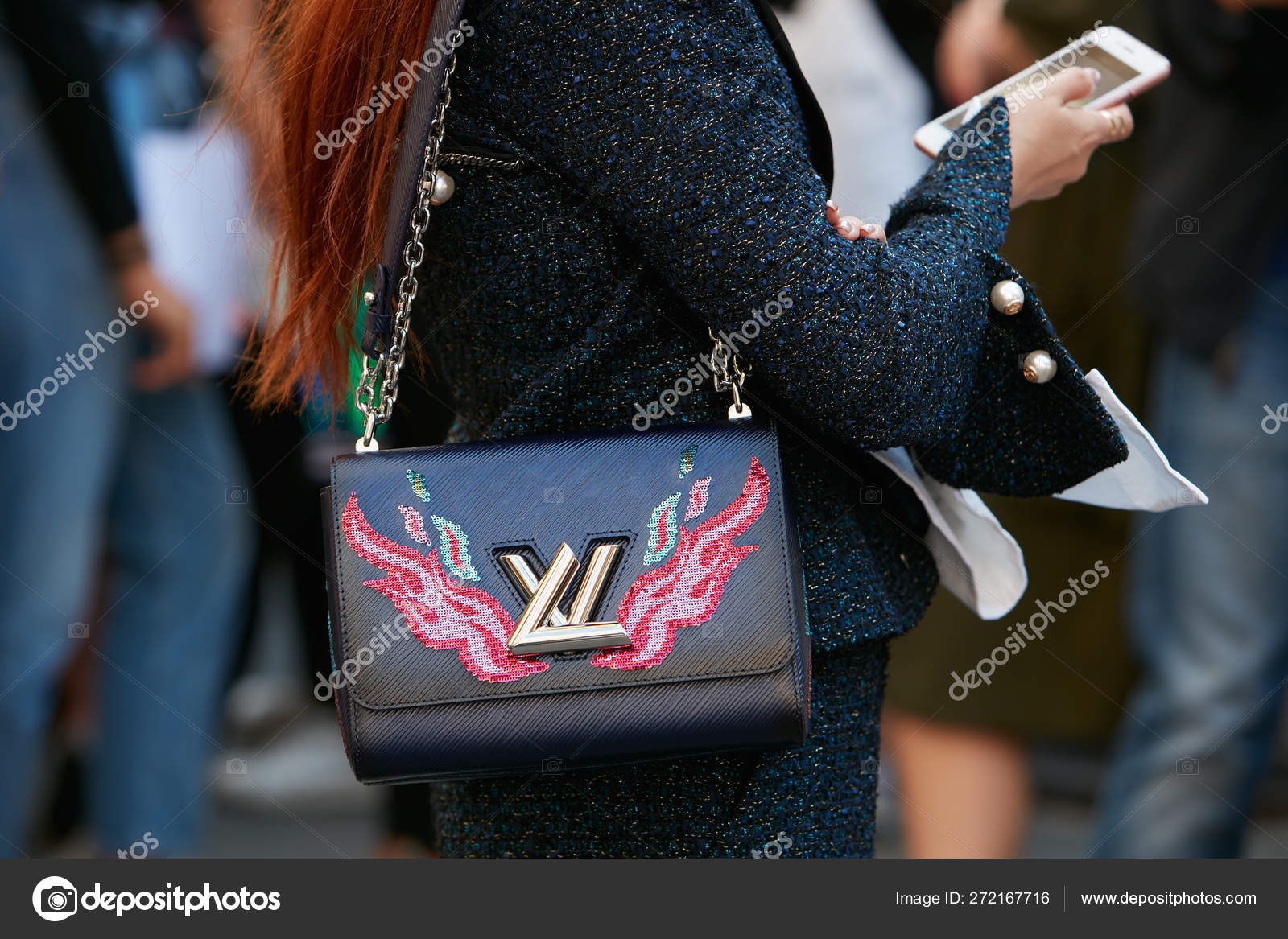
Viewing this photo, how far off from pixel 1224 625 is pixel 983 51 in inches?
41.1

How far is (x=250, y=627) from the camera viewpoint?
3176 mm

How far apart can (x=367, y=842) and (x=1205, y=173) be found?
2.20 meters

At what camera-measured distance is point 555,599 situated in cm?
94

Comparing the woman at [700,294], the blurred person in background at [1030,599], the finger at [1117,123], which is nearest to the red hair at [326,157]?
the woman at [700,294]

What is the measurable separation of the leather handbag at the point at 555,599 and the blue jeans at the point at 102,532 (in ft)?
5.38

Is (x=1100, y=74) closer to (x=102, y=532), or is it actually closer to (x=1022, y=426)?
(x=1022, y=426)

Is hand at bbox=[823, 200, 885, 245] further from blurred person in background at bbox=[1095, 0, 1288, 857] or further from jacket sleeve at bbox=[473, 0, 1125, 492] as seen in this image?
blurred person in background at bbox=[1095, 0, 1288, 857]

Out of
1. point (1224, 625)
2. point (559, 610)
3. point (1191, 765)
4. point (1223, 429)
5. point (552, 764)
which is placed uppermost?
point (559, 610)

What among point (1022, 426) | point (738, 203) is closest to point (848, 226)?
point (738, 203)

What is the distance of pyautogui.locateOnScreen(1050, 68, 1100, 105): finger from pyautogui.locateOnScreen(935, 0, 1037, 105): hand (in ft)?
3.29

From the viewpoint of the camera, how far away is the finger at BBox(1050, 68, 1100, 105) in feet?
3.89

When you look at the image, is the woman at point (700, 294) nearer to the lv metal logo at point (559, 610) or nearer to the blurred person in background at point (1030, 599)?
the lv metal logo at point (559, 610)

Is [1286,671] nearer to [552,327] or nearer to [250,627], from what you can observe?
[552,327]

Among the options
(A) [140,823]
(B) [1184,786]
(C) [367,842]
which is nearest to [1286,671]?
(B) [1184,786]
